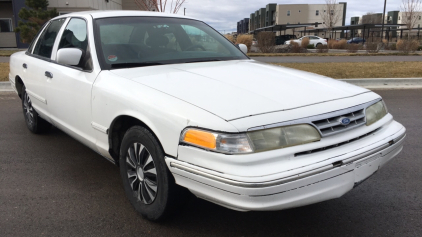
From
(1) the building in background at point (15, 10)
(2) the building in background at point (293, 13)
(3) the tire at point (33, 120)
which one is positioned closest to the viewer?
(3) the tire at point (33, 120)

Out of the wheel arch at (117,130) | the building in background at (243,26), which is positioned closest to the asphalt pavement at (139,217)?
the wheel arch at (117,130)

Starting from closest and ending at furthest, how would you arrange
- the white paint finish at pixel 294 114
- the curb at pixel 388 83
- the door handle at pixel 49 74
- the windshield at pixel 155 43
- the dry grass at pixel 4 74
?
the white paint finish at pixel 294 114 < the windshield at pixel 155 43 < the door handle at pixel 49 74 < the curb at pixel 388 83 < the dry grass at pixel 4 74

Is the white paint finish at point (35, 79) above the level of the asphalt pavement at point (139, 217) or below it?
above

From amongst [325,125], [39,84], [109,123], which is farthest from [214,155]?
[39,84]

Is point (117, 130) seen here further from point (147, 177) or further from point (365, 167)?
point (365, 167)

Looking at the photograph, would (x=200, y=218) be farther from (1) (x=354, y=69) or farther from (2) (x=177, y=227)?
(1) (x=354, y=69)

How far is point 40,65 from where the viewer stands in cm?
429

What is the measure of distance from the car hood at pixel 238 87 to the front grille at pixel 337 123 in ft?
0.50

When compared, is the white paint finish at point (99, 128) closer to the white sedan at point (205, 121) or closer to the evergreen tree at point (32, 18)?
the white sedan at point (205, 121)

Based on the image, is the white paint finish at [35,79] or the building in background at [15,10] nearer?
the white paint finish at [35,79]

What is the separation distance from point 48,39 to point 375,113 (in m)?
3.72

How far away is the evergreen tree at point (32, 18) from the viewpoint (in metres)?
24.0

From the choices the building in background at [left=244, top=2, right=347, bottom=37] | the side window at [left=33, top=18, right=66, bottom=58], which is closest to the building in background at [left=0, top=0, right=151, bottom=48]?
the side window at [left=33, top=18, right=66, bottom=58]

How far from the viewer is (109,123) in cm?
296
